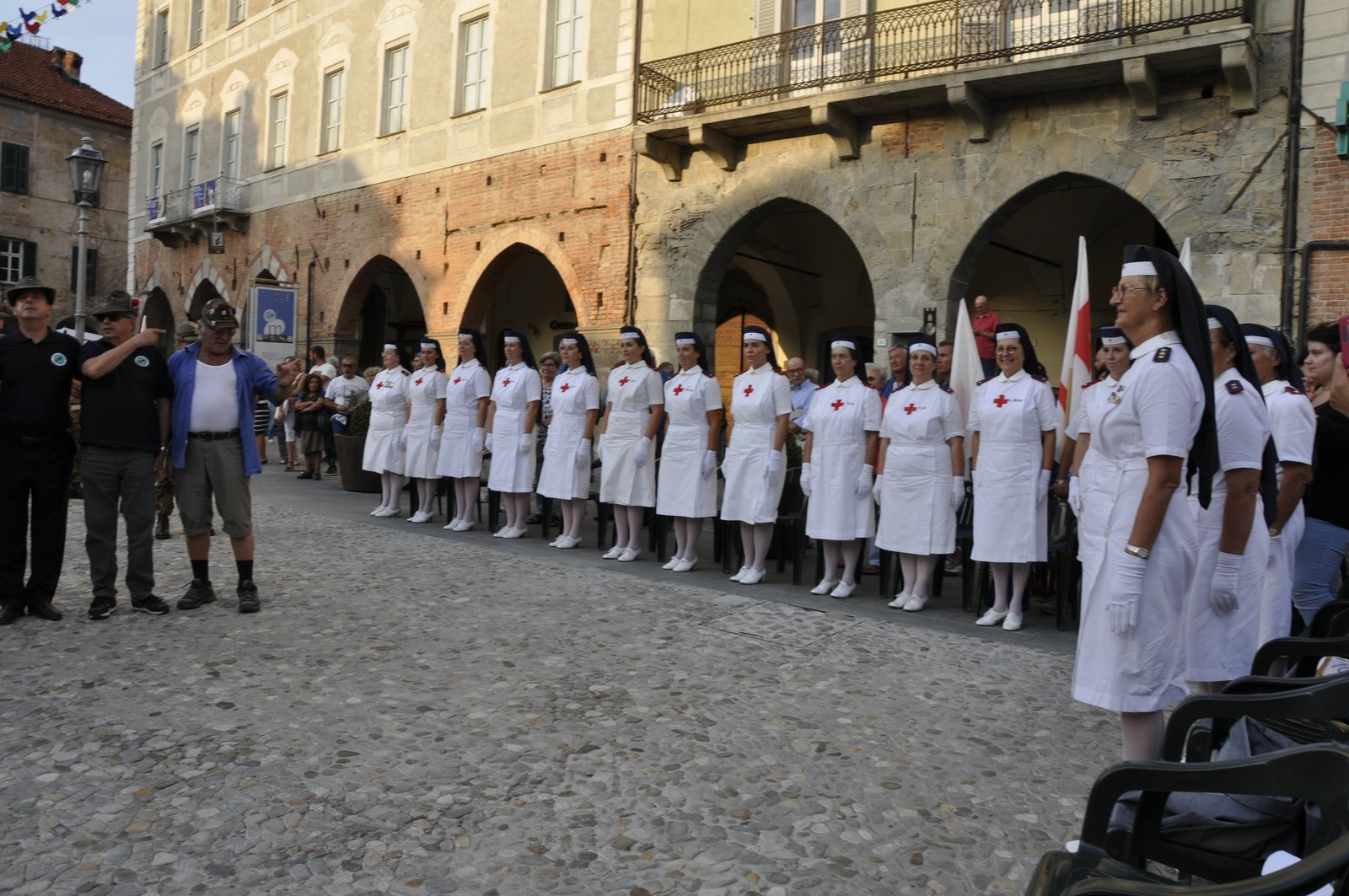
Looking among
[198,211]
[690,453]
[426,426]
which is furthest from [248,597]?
[198,211]

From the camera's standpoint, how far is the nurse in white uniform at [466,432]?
1179 cm

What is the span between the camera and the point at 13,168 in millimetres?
40844

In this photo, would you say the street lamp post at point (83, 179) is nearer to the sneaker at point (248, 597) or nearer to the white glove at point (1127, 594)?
the sneaker at point (248, 597)

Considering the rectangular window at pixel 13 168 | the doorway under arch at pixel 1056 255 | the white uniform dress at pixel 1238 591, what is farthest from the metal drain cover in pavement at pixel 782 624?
the rectangular window at pixel 13 168

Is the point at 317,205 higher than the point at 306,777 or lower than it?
higher

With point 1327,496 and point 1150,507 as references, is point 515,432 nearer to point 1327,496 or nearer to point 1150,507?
point 1327,496

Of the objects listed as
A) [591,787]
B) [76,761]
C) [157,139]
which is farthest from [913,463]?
[157,139]

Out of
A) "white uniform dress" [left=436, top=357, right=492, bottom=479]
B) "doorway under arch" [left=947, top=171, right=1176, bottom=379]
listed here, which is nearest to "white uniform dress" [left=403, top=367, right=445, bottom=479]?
"white uniform dress" [left=436, top=357, right=492, bottom=479]

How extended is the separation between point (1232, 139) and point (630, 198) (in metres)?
9.04

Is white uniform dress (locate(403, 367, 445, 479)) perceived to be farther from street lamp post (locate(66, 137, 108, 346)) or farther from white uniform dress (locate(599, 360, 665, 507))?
street lamp post (locate(66, 137, 108, 346))

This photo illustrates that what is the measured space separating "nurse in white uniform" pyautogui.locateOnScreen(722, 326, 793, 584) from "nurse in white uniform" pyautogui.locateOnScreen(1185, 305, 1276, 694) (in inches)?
171

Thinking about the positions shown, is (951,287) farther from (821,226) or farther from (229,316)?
(229,316)

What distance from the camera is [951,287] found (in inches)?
573

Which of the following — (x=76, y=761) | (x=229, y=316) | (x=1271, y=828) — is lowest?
(x=76, y=761)
